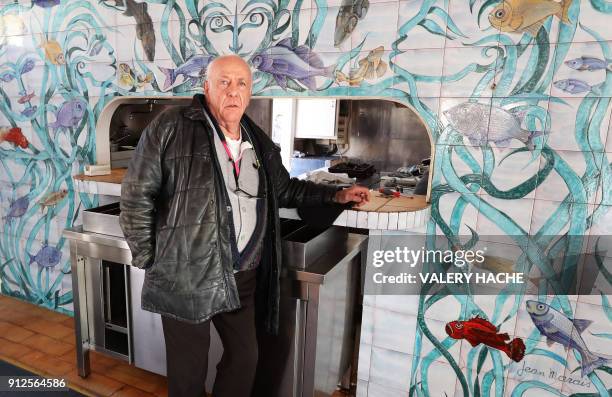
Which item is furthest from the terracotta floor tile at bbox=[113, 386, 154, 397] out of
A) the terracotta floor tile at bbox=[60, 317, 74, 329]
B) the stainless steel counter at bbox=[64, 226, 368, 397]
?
the terracotta floor tile at bbox=[60, 317, 74, 329]

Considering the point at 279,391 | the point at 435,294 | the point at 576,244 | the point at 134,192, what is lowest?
the point at 279,391

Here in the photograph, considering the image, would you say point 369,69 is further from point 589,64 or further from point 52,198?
point 52,198

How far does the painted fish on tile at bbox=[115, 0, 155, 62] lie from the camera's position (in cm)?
246

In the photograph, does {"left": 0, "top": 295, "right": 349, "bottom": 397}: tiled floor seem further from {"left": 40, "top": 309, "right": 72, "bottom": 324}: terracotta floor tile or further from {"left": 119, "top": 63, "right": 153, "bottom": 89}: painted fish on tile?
{"left": 119, "top": 63, "right": 153, "bottom": 89}: painted fish on tile

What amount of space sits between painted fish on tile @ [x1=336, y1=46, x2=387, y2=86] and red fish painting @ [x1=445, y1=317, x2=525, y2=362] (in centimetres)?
127

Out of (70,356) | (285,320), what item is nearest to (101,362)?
(70,356)

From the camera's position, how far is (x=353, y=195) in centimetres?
186

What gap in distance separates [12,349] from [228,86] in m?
2.42

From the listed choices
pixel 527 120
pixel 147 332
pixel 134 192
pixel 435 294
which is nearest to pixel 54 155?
pixel 147 332

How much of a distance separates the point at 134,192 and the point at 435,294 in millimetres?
1492

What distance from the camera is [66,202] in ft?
10.00

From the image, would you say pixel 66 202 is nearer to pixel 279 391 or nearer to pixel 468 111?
pixel 279 391

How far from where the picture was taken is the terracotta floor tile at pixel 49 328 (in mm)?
2926

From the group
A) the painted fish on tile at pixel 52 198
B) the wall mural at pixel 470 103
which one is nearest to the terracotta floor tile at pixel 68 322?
the painted fish on tile at pixel 52 198
